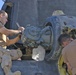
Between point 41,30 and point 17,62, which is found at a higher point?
point 41,30

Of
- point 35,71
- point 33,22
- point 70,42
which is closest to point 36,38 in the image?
point 35,71

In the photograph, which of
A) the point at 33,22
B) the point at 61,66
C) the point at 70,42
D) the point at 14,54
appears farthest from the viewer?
the point at 33,22

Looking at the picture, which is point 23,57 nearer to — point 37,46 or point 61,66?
point 37,46

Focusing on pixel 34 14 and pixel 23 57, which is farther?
pixel 34 14

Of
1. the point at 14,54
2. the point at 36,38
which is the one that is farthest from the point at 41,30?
the point at 14,54

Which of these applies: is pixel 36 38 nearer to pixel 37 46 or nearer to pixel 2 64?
pixel 37 46

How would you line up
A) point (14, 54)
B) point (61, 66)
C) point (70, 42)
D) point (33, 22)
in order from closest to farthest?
point (70, 42) < point (61, 66) < point (14, 54) < point (33, 22)

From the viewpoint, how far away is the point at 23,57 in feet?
20.9

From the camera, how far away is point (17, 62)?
6035mm

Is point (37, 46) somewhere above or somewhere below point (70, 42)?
below

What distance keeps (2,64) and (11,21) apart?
3107 millimetres

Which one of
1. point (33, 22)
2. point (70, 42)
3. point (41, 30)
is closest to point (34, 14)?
point (33, 22)

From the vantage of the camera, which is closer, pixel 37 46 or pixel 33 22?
pixel 37 46

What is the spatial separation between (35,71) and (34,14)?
313 cm
